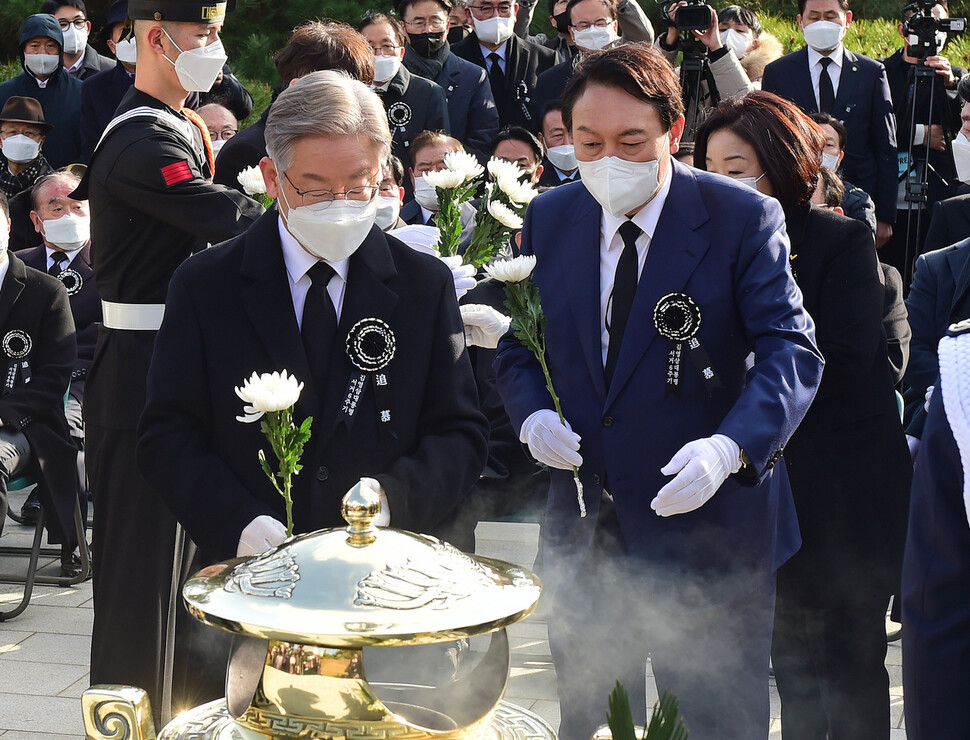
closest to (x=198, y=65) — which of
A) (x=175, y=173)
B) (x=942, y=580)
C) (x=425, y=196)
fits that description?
(x=175, y=173)

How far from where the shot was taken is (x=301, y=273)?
8.65 ft

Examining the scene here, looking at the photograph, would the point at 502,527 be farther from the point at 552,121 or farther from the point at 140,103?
the point at 140,103

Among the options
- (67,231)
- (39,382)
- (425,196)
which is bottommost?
(39,382)

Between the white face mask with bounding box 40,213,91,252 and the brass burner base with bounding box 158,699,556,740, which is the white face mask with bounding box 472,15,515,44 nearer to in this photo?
the white face mask with bounding box 40,213,91,252

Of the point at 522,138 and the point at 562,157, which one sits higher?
the point at 522,138

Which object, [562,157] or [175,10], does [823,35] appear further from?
[175,10]

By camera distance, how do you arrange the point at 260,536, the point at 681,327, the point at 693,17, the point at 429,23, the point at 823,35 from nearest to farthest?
the point at 260,536, the point at 681,327, the point at 693,17, the point at 823,35, the point at 429,23

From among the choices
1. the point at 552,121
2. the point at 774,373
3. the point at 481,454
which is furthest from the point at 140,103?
the point at 552,121

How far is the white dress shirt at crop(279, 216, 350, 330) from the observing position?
2.64 m

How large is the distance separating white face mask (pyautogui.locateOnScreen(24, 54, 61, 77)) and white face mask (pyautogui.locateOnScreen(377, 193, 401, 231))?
6217 mm

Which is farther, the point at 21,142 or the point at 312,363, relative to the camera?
the point at 21,142

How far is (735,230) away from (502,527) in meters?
4.38

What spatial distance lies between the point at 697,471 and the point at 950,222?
12.0 feet

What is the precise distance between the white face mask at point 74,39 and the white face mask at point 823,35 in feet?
19.1
